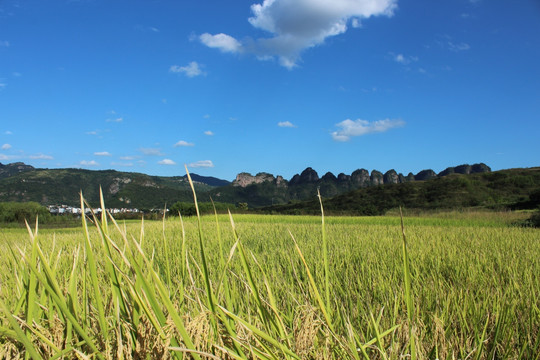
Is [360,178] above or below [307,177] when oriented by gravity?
below

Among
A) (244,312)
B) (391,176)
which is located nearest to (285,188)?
(391,176)

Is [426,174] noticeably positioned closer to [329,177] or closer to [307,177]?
[329,177]

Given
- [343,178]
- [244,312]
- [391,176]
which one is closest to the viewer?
[244,312]

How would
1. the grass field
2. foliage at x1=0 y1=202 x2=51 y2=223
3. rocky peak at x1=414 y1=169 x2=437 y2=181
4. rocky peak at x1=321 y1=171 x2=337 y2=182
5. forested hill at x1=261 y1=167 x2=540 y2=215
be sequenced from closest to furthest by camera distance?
the grass field → foliage at x1=0 y1=202 x2=51 y2=223 → forested hill at x1=261 y1=167 x2=540 y2=215 → rocky peak at x1=414 y1=169 x2=437 y2=181 → rocky peak at x1=321 y1=171 x2=337 y2=182

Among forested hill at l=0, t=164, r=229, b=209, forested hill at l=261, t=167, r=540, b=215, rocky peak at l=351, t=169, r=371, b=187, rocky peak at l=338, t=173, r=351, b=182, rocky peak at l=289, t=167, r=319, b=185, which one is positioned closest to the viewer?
forested hill at l=261, t=167, r=540, b=215

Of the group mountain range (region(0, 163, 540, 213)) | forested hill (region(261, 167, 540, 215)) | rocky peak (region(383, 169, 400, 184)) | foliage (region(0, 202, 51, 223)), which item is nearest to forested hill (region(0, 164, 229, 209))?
mountain range (region(0, 163, 540, 213))

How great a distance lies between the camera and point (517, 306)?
1.74 m

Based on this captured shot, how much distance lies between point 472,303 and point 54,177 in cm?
12095

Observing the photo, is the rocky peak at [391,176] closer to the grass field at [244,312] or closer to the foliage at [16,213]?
the foliage at [16,213]

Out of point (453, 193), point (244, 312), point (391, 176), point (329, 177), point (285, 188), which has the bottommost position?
point (244, 312)

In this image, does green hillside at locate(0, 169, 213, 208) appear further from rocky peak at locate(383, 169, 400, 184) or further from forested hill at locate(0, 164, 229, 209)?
rocky peak at locate(383, 169, 400, 184)

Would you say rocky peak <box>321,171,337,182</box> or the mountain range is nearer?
the mountain range

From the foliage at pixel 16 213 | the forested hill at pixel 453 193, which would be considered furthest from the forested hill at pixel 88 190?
the forested hill at pixel 453 193

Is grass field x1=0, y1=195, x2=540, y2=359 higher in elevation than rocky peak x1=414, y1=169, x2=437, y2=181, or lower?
lower
